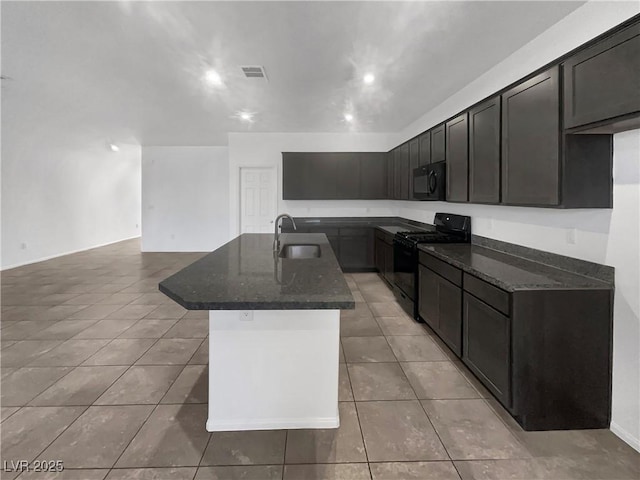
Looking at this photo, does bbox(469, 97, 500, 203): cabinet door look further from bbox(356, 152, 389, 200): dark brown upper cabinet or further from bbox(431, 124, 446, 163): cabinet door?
bbox(356, 152, 389, 200): dark brown upper cabinet

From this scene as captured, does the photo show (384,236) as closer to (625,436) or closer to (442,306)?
(442,306)

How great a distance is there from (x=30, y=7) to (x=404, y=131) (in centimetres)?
538

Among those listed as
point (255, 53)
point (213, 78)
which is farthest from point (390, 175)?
point (255, 53)

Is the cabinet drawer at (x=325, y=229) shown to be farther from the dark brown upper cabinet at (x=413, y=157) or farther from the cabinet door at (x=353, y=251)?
the dark brown upper cabinet at (x=413, y=157)

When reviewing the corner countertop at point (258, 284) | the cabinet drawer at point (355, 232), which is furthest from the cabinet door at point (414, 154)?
the corner countertop at point (258, 284)

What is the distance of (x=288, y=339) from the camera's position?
6.38 ft

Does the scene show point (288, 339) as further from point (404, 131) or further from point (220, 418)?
point (404, 131)

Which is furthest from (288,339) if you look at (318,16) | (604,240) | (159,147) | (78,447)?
(159,147)

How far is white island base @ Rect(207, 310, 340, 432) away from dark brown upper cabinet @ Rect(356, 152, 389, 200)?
4.83 meters

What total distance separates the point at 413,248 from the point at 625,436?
7.34ft

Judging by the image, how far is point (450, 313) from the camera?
2891mm

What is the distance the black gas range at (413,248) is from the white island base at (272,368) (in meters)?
2.07

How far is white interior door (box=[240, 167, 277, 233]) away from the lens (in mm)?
6875

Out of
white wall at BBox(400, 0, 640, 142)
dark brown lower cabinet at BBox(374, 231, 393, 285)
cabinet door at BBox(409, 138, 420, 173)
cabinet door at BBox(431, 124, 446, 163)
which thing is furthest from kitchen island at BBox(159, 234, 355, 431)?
cabinet door at BBox(409, 138, 420, 173)
